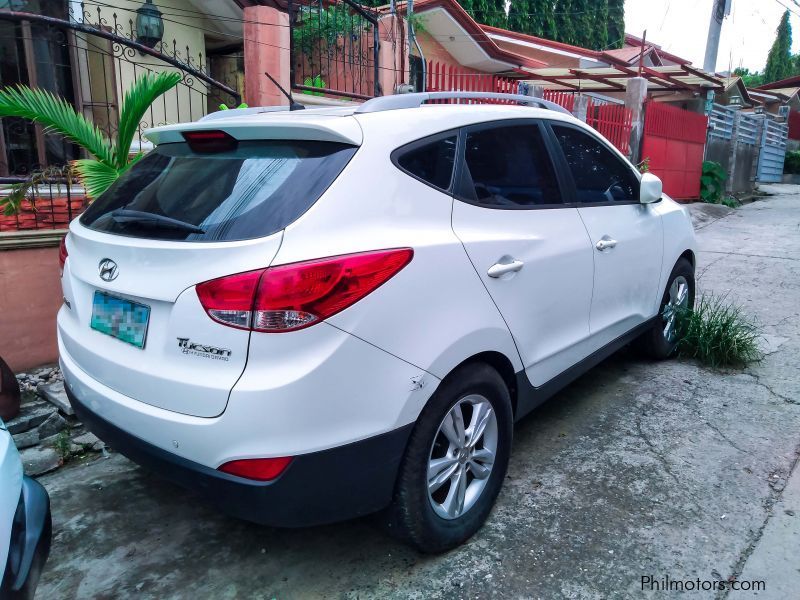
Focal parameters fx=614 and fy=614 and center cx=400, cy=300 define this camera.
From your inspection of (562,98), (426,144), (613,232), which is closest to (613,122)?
(562,98)

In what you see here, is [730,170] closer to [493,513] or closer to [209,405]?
[493,513]

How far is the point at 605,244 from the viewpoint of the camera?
3.34m

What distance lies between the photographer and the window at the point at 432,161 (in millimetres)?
2295

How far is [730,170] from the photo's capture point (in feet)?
50.9

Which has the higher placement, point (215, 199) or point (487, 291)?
point (215, 199)

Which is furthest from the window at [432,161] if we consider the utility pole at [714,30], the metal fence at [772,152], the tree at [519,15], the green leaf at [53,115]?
the tree at [519,15]

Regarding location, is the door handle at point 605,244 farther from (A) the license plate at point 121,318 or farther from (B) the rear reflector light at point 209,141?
(A) the license plate at point 121,318

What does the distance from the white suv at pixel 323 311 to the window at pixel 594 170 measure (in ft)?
1.79

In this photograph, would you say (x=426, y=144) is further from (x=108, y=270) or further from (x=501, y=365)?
(x=108, y=270)

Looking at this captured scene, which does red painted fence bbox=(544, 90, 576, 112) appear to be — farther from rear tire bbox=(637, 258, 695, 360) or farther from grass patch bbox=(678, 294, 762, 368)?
grass patch bbox=(678, 294, 762, 368)

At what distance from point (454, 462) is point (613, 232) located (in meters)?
1.79

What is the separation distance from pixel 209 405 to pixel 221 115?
1503mm

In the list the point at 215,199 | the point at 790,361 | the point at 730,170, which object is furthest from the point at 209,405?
the point at 730,170

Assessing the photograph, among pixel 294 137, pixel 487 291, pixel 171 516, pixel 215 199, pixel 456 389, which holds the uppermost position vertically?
pixel 294 137
